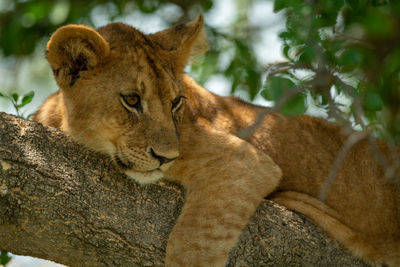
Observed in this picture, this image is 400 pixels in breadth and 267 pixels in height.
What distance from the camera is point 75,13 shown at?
496 centimetres

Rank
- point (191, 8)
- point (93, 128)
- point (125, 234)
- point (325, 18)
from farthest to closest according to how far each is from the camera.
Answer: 1. point (191, 8)
2. point (93, 128)
3. point (325, 18)
4. point (125, 234)

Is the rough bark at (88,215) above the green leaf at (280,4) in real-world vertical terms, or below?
below

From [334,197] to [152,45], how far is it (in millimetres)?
1602

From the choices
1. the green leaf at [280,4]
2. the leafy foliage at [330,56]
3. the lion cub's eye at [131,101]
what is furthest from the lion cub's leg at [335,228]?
the green leaf at [280,4]

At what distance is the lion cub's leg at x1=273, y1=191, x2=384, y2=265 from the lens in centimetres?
310

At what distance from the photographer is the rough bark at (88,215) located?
244 cm

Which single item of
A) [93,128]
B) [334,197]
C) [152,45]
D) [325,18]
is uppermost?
[325,18]

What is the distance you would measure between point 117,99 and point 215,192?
0.79 m

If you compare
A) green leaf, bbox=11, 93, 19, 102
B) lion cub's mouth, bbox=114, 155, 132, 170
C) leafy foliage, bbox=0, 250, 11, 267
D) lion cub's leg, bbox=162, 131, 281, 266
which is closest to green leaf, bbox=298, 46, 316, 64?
lion cub's leg, bbox=162, 131, 281, 266

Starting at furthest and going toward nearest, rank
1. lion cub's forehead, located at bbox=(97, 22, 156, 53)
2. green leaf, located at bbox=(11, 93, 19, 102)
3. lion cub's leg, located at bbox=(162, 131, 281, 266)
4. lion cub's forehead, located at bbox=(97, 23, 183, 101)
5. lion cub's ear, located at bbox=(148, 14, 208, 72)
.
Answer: lion cub's ear, located at bbox=(148, 14, 208, 72) → green leaf, located at bbox=(11, 93, 19, 102) → lion cub's forehead, located at bbox=(97, 22, 156, 53) → lion cub's forehead, located at bbox=(97, 23, 183, 101) → lion cub's leg, located at bbox=(162, 131, 281, 266)

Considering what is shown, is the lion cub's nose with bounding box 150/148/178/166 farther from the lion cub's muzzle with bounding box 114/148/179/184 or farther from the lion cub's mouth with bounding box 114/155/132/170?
the lion cub's mouth with bounding box 114/155/132/170

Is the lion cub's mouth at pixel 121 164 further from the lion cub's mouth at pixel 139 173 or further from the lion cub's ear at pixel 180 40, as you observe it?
the lion cub's ear at pixel 180 40

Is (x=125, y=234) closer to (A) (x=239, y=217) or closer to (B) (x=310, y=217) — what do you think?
(A) (x=239, y=217)

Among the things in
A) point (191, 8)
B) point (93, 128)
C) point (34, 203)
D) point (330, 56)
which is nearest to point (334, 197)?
point (330, 56)
